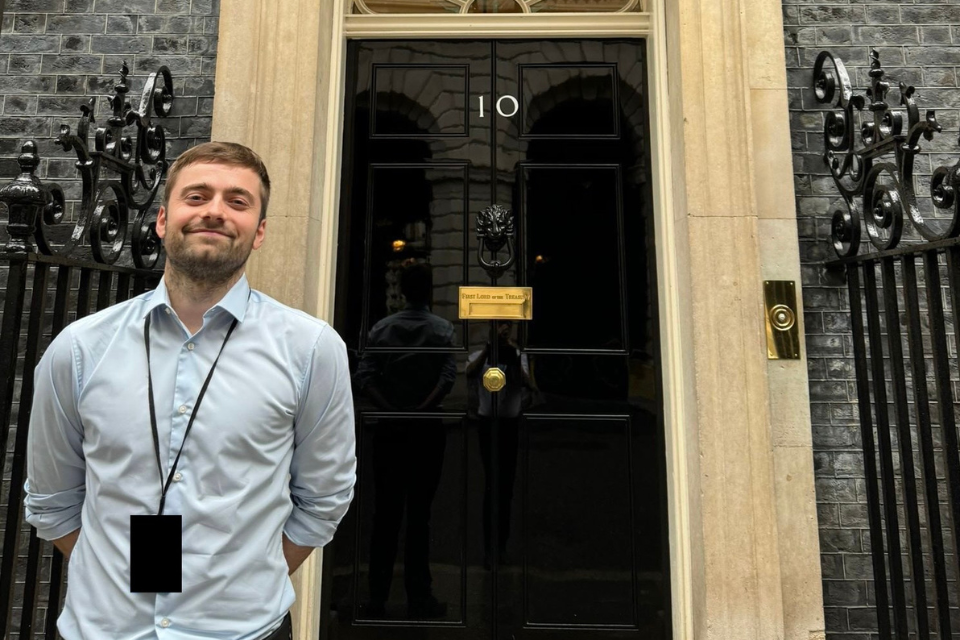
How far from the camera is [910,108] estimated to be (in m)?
2.71

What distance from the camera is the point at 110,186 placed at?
9.84 ft

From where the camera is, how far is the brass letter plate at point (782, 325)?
305cm

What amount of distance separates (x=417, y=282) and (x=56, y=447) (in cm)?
199

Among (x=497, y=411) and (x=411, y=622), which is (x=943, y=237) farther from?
(x=411, y=622)

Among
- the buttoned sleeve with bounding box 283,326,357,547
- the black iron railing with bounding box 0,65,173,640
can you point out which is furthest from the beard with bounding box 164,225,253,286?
the black iron railing with bounding box 0,65,173,640

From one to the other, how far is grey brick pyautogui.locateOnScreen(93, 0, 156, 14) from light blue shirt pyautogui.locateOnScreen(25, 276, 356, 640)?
2504 millimetres

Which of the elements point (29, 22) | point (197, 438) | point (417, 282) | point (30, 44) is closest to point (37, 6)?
point (29, 22)

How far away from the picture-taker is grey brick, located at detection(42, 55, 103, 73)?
3445 mm

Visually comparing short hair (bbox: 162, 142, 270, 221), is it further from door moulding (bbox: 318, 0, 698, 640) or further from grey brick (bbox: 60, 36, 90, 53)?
grey brick (bbox: 60, 36, 90, 53)

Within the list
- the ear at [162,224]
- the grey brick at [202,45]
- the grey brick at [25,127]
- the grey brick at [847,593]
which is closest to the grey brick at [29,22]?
the grey brick at [25,127]

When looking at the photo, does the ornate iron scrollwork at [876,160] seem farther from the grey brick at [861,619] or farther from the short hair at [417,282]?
the short hair at [417,282]

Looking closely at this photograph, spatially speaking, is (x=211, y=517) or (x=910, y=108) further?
(x=910, y=108)

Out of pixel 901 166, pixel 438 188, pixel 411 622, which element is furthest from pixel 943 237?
pixel 411 622

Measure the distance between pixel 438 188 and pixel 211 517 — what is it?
2333mm
